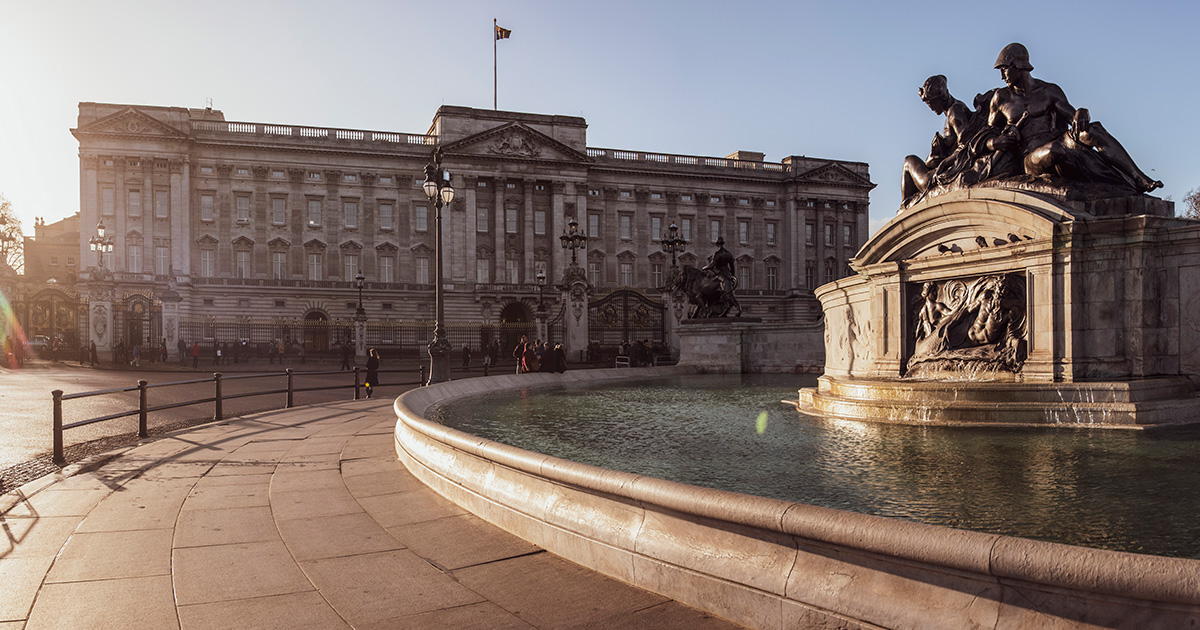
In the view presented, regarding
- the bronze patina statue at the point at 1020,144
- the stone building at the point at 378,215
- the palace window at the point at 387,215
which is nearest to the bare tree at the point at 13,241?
the stone building at the point at 378,215

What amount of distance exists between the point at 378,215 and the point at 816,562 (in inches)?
2350

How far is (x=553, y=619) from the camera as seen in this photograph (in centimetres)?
347

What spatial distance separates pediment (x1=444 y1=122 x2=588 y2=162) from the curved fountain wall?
187ft

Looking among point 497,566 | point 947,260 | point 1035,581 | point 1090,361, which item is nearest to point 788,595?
point 1035,581

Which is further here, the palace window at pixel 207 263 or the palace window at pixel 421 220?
the palace window at pixel 421 220

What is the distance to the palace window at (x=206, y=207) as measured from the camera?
55531 mm

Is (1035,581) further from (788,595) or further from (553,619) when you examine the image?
(553,619)

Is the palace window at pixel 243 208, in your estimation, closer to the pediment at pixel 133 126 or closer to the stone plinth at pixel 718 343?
the pediment at pixel 133 126

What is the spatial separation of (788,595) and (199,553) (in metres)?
3.74

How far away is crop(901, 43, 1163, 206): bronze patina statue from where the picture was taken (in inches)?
306

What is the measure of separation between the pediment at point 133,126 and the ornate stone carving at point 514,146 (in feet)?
76.0

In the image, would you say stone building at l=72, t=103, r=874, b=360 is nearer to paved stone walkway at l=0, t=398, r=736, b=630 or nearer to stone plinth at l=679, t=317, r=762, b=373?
stone plinth at l=679, t=317, r=762, b=373

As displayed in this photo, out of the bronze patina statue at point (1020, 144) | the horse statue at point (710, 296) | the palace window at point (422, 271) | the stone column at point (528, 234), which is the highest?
the stone column at point (528, 234)

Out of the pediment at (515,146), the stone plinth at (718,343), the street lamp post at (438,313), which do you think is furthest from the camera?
the pediment at (515,146)
